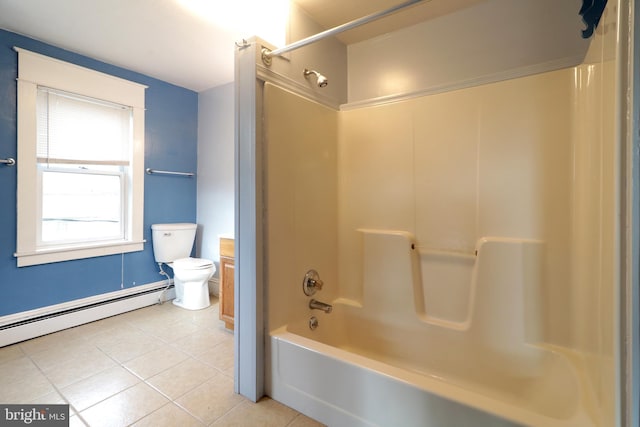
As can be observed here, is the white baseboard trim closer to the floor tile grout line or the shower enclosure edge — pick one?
the floor tile grout line

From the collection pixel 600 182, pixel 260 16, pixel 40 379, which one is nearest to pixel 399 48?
pixel 260 16

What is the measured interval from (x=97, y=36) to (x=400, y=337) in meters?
3.01

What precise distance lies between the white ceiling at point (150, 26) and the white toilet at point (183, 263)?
155 cm

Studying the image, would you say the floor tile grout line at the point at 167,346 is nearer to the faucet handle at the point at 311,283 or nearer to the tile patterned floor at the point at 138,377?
the tile patterned floor at the point at 138,377

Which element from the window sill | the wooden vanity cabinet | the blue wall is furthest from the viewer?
the wooden vanity cabinet

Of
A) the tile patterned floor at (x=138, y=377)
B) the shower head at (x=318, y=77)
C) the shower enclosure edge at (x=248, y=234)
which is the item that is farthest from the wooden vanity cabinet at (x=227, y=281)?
the shower head at (x=318, y=77)

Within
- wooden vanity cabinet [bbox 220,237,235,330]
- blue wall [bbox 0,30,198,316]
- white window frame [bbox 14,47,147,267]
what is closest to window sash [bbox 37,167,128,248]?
white window frame [bbox 14,47,147,267]

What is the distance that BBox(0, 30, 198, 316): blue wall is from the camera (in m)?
2.03

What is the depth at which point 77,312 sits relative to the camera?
2330 mm

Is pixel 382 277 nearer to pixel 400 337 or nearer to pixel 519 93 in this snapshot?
pixel 400 337

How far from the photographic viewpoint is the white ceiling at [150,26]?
5.68 feet

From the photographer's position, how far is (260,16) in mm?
1723

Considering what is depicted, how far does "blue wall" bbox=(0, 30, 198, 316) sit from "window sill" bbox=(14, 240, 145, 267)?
4 cm

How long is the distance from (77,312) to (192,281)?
0.88 m
